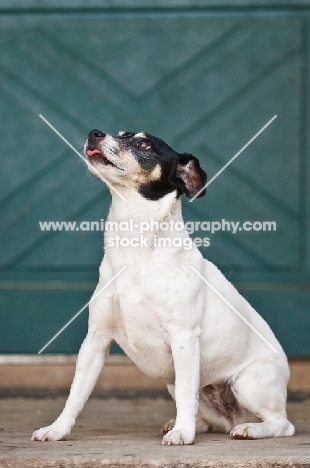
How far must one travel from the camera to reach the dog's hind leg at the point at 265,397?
346 cm

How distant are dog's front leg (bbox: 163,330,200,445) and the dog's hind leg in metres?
0.32

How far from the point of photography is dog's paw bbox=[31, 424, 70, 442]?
10.5 ft

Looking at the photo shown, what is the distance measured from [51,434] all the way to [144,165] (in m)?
1.13

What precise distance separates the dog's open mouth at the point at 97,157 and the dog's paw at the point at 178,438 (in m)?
1.08

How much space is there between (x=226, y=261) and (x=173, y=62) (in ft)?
4.08

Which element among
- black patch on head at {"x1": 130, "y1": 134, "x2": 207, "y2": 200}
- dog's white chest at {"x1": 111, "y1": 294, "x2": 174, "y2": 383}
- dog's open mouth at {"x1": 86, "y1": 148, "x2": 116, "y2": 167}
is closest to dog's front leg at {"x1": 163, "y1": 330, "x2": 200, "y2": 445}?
dog's white chest at {"x1": 111, "y1": 294, "x2": 174, "y2": 383}

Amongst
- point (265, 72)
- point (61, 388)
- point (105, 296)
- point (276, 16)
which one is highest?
point (276, 16)

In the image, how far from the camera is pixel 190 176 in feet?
11.4

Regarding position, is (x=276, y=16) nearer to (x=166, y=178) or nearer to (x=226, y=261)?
(x=226, y=261)

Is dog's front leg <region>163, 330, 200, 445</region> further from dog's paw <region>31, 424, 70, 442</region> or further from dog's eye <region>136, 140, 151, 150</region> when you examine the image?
dog's eye <region>136, 140, 151, 150</region>

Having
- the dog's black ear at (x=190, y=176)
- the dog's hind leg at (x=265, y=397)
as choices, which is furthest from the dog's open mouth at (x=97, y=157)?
the dog's hind leg at (x=265, y=397)

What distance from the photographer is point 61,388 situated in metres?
4.97

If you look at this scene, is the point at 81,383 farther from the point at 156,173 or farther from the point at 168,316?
the point at 156,173

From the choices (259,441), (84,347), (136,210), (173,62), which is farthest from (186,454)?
(173,62)
